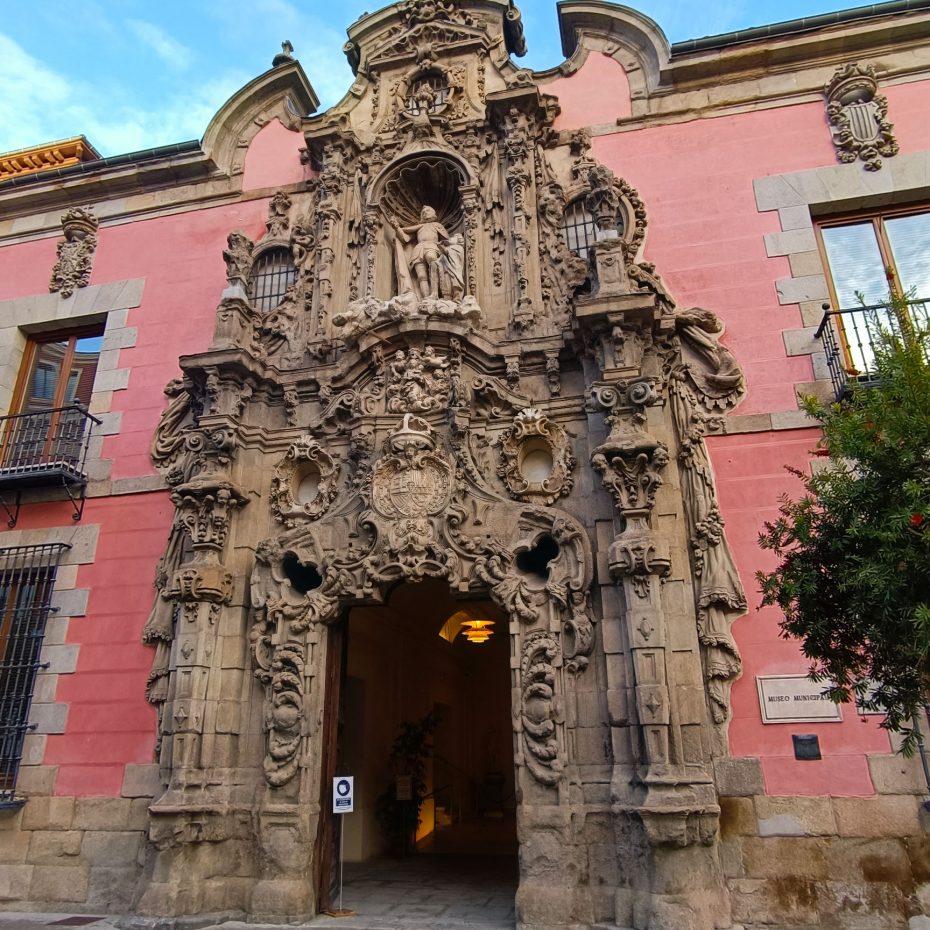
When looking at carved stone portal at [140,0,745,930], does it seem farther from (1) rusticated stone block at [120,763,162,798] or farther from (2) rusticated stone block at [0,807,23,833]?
(2) rusticated stone block at [0,807,23,833]

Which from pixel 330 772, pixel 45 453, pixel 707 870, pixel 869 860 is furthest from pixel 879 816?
pixel 45 453

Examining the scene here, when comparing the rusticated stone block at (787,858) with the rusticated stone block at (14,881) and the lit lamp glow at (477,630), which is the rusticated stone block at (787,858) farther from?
the rusticated stone block at (14,881)

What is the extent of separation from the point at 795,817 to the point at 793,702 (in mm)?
879

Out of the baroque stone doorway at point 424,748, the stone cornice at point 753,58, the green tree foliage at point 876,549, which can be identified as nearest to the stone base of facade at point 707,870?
the baroque stone doorway at point 424,748

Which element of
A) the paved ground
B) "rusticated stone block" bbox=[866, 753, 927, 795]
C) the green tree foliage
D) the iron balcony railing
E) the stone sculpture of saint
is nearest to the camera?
the green tree foliage

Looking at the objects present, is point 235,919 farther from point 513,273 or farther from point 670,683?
point 513,273

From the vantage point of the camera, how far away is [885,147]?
8.10m

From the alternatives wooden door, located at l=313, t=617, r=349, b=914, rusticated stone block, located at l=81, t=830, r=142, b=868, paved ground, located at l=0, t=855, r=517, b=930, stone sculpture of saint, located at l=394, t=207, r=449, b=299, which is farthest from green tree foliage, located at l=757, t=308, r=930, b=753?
rusticated stone block, located at l=81, t=830, r=142, b=868

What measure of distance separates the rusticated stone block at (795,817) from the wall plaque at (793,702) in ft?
2.02

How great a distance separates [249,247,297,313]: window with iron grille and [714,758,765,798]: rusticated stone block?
7007 millimetres

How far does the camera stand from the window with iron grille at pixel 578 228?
8633mm

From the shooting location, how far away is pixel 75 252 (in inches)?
414

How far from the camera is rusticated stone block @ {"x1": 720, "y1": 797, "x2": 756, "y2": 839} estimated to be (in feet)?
19.9

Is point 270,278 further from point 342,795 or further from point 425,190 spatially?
point 342,795
